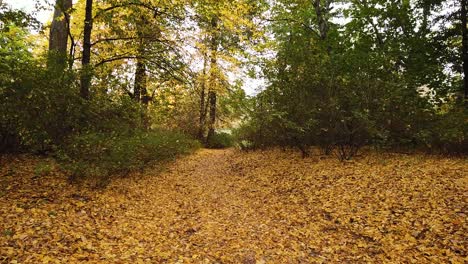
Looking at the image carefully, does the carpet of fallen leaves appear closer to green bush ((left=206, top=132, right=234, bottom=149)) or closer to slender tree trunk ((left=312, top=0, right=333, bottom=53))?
slender tree trunk ((left=312, top=0, right=333, bottom=53))

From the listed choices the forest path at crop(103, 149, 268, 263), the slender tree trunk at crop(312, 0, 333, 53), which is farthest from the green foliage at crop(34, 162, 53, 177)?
the slender tree trunk at crop(312, 0, 333, 53)

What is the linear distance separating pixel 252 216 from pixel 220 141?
13.2 m

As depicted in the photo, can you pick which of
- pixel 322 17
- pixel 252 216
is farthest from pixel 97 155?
pixel 322 17

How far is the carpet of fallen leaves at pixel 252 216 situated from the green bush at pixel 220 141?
33.3 ft

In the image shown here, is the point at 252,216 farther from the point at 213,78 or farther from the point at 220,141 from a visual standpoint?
the point at 220,141

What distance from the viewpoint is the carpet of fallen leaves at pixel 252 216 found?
4621 millimetres

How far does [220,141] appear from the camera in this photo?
1973 centimetres

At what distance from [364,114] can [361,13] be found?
5.99m

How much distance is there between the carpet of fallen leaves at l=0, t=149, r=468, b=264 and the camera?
4.62m

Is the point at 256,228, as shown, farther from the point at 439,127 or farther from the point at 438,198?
the point at 439,127

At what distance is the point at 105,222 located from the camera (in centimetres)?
570

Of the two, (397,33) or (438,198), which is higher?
(397,33)

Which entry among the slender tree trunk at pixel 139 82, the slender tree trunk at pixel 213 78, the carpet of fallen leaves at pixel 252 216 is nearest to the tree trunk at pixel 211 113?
the slender tree trunk at pixel 213 78

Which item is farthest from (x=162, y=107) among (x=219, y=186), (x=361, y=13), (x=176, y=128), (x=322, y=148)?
(x=361, y=13)
